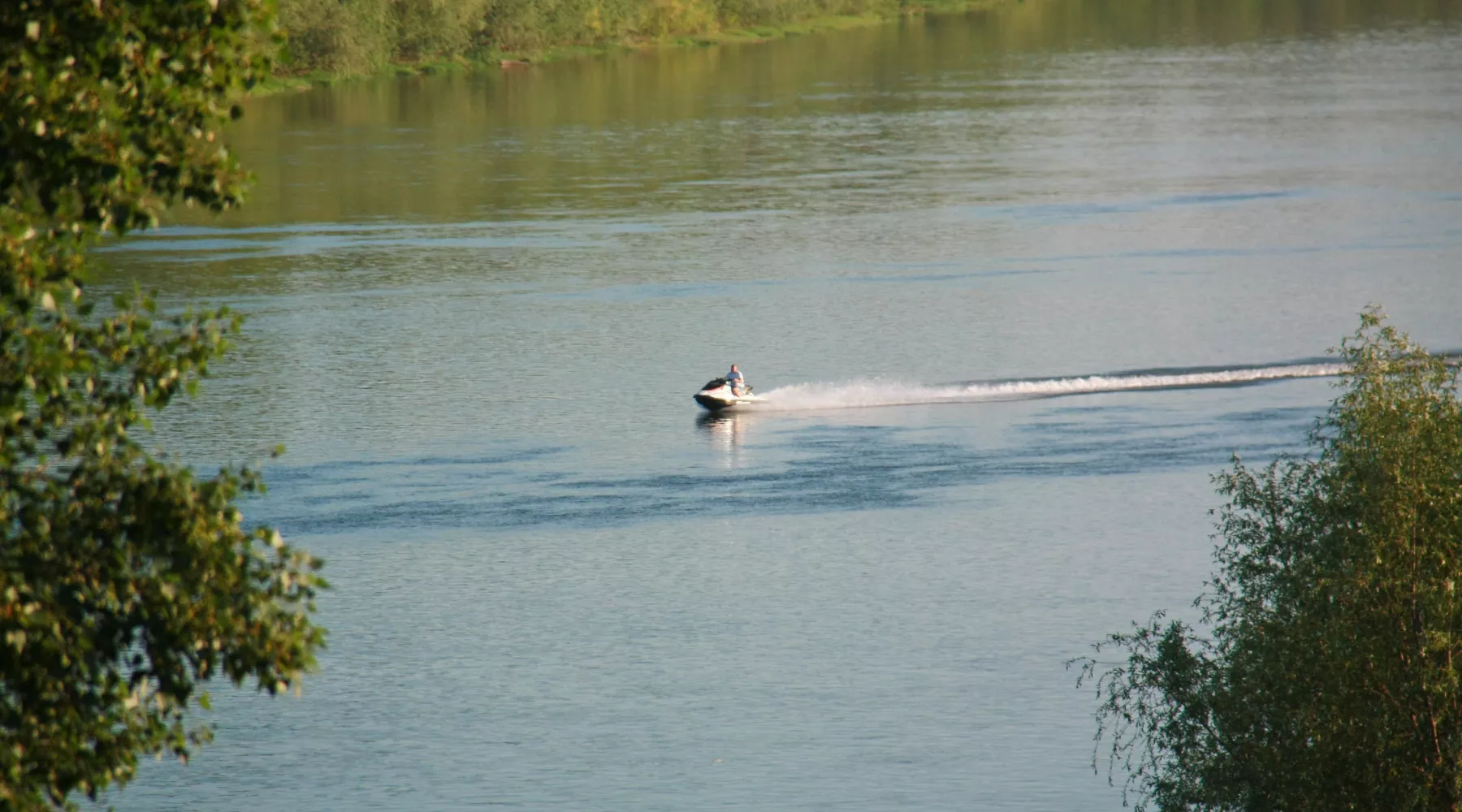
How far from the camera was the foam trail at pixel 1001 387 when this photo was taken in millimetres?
54438

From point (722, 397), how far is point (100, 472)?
4022 centimetres

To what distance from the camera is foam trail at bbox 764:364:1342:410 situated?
54438 mm

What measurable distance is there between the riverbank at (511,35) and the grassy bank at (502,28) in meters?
0.06

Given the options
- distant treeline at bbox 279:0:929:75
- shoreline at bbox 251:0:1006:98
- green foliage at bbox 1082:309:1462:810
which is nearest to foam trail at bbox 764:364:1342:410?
green foliage at bbox 1082:309:1462:810

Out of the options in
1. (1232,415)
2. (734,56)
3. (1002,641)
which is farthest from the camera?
(734,56)

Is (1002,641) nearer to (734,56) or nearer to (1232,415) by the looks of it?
(1232,415)

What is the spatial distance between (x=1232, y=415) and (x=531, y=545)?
20496 millimetres

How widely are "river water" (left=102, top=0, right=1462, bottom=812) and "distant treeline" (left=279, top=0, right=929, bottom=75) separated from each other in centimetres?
870

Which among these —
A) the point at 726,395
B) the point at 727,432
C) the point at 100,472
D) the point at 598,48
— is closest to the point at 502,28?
the point at 598,48

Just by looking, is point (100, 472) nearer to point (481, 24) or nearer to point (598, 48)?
point (481, 24)

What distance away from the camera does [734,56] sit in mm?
144000

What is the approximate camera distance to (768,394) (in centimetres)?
5459

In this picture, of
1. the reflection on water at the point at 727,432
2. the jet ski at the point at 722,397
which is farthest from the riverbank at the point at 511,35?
the reflection on water at the point at 727,432

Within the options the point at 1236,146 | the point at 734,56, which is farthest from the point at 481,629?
the point at 734,56
